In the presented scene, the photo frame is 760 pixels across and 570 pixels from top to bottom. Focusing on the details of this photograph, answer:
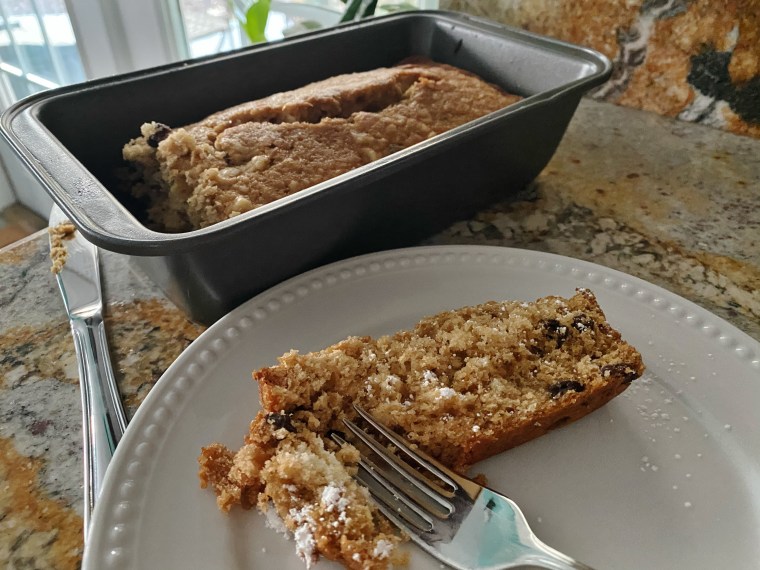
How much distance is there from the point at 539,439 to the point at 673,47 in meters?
1.15

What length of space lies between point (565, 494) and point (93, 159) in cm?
106

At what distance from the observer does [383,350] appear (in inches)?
33.3

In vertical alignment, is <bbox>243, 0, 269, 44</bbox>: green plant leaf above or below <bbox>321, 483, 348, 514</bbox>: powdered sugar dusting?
above

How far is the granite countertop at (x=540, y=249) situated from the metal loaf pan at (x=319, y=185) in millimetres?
87

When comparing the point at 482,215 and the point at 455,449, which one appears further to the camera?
the point at 482,215

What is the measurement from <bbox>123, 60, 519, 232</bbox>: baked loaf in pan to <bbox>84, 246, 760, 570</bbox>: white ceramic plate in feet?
0.62

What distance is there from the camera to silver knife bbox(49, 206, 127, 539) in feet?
2.50

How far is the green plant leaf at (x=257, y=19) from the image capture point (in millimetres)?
1789

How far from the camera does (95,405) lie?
835 millimetres

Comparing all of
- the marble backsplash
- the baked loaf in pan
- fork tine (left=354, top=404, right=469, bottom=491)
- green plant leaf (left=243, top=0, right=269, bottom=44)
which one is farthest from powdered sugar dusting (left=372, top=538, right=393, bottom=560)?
green plant leaf (left=243, top=0, right=269, bottom=44)

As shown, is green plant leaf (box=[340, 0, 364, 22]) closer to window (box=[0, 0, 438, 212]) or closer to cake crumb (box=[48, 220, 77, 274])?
Result: window (box=[0, 0, 438, 212])

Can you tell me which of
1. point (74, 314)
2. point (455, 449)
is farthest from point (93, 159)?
point (455, 449)

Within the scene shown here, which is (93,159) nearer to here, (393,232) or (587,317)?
(393,232)

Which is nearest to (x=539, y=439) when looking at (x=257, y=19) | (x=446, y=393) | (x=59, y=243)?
(x=446, y=393)
